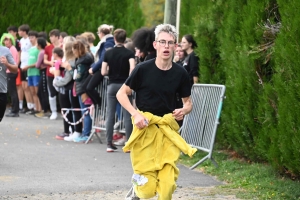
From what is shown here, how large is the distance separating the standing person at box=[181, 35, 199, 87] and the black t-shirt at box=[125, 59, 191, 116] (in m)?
5.33

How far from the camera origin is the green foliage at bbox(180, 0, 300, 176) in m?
8.35

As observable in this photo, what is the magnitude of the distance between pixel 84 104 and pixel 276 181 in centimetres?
594

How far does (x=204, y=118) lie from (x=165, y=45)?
171 inches

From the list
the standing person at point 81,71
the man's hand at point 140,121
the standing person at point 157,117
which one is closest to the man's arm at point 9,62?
the standing person at point 81,71

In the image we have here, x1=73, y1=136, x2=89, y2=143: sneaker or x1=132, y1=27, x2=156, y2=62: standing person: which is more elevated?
x1=132, y1=27, x2=156, y2=62: standing person

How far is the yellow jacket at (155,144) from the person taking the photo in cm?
701

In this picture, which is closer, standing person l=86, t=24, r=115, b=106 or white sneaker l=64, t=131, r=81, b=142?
standing person l=86, t=24, r=115, b=106

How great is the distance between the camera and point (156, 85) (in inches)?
279

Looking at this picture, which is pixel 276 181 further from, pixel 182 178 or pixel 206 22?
pixel 206 22

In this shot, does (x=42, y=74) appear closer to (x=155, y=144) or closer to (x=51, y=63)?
(x=51, y=63)

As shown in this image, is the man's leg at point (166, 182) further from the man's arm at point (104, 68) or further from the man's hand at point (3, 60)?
the man's arm at point (104, 68)

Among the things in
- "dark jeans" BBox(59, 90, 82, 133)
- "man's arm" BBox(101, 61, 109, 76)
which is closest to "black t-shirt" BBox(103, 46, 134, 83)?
"man's arm" BBox(101, 61, 109, 76)

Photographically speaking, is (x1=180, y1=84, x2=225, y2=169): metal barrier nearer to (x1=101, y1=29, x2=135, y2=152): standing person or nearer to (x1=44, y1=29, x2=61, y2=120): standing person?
(x1=101, y1=29, x2=135, y2=152): standing person

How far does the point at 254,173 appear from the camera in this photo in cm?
991
